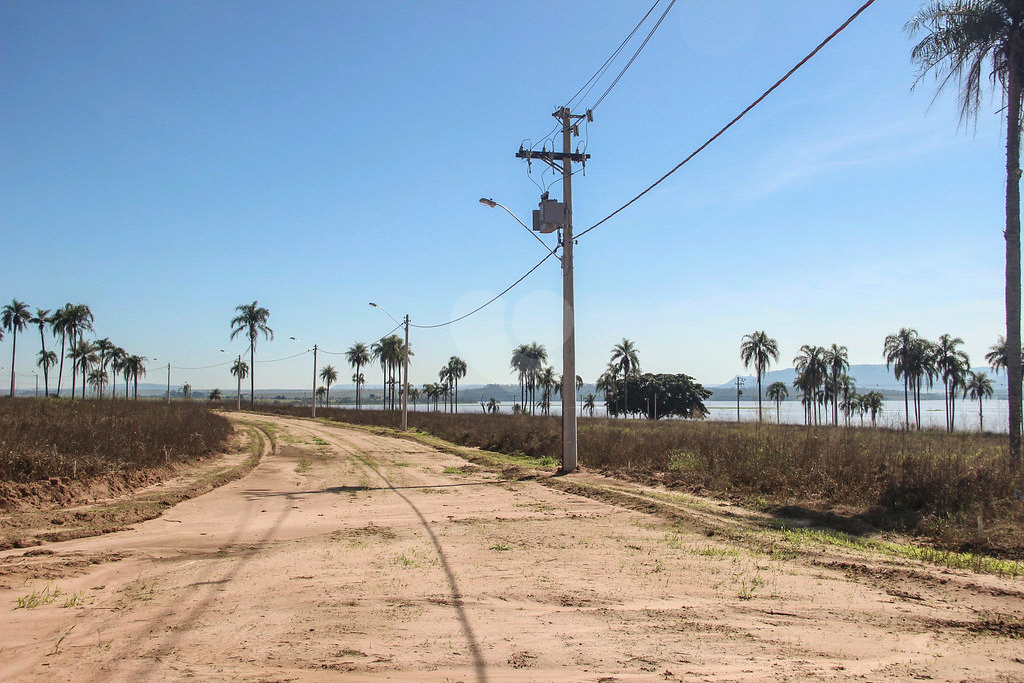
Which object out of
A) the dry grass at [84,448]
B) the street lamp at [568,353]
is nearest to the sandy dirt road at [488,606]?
the dry grass at [84,448]

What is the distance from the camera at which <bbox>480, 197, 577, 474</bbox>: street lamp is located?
17.2m

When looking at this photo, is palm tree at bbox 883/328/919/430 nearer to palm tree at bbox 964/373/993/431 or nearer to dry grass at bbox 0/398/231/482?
Result: palm tree at bbox 964/373/993/431

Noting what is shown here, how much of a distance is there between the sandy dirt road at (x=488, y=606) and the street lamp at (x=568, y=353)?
731 cm

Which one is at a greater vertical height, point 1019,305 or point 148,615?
point 1019,305

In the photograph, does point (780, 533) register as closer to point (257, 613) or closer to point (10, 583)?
point (257, 613)

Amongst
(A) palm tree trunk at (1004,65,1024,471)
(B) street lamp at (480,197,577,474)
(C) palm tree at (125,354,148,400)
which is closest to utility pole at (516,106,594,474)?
(B) street lamp at (480,197,577,474)

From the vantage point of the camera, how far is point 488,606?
552 cm

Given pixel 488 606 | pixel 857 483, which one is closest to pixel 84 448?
pixel 488 606

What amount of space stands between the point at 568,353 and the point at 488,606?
12.5m

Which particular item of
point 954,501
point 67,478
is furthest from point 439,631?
point 67,478

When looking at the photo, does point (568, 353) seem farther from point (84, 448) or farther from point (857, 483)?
point (84, 448)

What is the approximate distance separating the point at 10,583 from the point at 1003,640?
8669mm

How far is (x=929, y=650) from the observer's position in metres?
4.56

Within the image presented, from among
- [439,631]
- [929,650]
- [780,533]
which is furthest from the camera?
[780,533]
